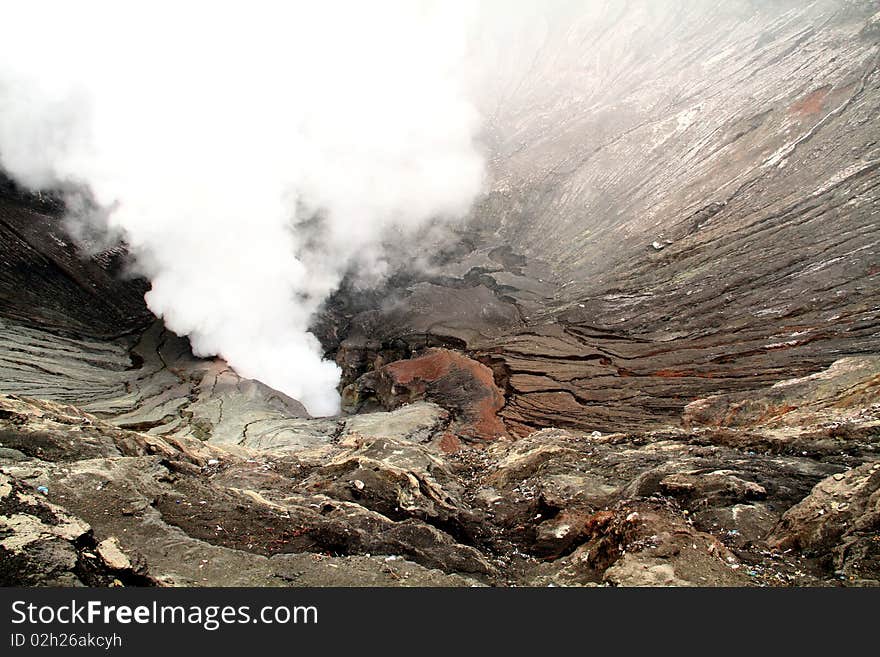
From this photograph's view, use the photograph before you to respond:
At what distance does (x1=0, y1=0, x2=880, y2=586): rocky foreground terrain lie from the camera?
8.09 metres

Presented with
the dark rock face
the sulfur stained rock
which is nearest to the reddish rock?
the dark rock face

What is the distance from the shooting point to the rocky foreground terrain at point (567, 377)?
26.5ft

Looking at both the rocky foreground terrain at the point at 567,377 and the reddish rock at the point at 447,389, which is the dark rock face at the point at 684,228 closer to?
the rocky foreground terrain at the point at 567,377

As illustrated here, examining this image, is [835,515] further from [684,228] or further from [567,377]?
[684,228]

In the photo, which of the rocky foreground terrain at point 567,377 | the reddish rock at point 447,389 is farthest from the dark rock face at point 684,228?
the reddish rock at point 447,389

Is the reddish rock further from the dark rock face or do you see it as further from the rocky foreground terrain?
the dark rock face

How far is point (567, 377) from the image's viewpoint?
25.1 m

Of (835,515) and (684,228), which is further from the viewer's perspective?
(684,228)

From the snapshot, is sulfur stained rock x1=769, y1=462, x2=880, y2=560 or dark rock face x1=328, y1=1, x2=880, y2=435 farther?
dark rock face x1=328, y1=1, x2=880, y2=435

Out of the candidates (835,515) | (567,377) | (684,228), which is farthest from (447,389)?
(684,228)

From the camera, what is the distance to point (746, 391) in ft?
62.8

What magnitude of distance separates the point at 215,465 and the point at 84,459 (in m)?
3.29

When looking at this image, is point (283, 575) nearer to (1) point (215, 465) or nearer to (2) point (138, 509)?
(2) point (138, 509)

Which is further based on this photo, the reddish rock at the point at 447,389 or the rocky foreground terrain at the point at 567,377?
the reddish rock at the point at 447,389
